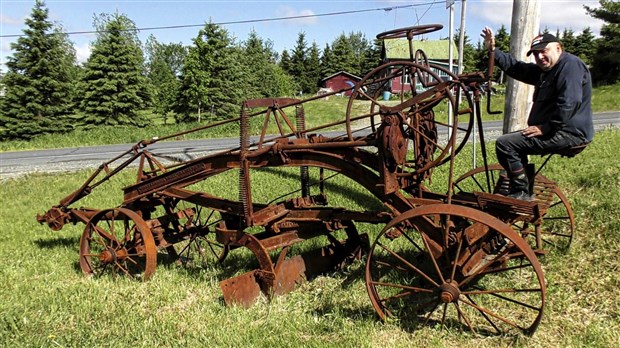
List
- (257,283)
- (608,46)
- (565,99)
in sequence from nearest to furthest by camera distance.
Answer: (565,99) < (257,283) < (608,46)

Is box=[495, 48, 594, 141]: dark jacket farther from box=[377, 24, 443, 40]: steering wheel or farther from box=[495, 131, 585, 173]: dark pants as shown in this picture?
box=[377, 24, 443, 40]: steering wheel

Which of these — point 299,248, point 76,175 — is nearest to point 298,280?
point 299,248

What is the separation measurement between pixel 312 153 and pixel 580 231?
341cm

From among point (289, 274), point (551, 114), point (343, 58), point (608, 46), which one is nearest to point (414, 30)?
point (551, 114)

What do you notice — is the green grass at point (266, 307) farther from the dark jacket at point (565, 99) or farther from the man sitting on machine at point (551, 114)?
the dark jacket at point (565, 99)

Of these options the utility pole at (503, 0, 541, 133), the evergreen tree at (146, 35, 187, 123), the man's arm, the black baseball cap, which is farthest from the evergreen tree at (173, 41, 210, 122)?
the black baseball cap

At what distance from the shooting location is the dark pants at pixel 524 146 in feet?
13.4

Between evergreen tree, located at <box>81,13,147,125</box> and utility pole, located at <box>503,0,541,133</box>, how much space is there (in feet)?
88.6

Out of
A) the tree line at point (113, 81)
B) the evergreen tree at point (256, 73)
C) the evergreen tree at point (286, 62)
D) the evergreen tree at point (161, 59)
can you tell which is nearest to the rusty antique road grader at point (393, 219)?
the tree line at point (113, 81)

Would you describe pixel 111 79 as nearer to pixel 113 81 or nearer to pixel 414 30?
pixel 113 81

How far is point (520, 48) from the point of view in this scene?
5980 mm

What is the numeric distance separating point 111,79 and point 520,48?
27.9 metres

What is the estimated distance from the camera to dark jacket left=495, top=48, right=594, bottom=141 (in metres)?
4.01

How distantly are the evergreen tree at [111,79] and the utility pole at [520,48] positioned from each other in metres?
27.0
